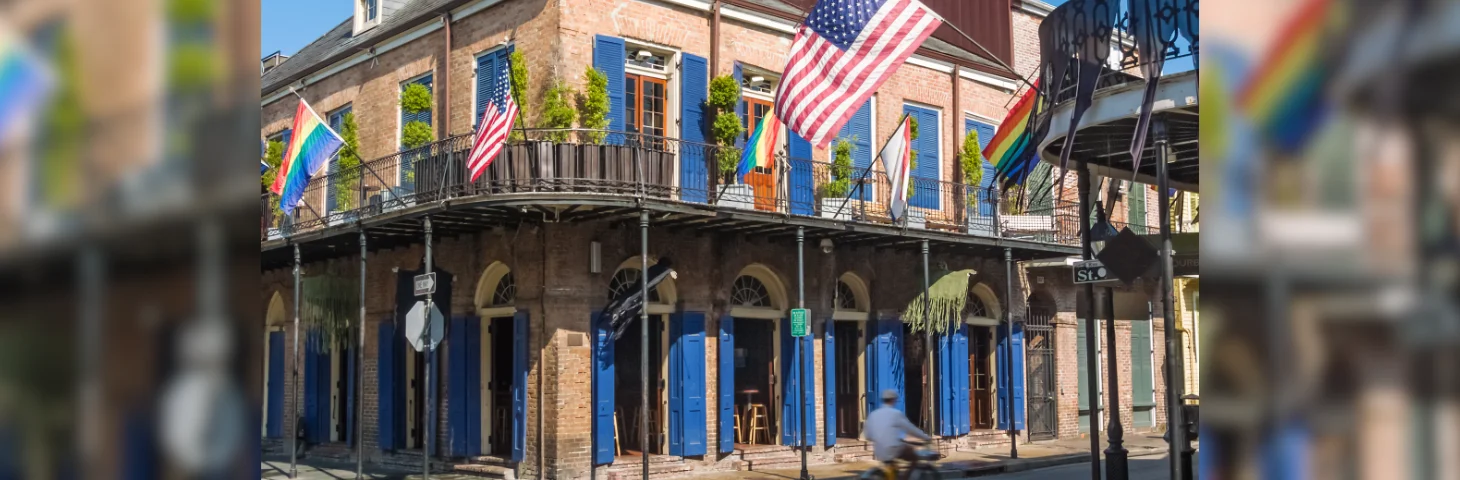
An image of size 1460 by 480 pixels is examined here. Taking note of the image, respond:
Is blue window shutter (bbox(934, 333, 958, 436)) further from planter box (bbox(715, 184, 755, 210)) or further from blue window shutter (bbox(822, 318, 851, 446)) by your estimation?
planter box (bbox(715, 184, 755, 210))

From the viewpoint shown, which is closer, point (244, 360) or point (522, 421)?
point (244, 360)

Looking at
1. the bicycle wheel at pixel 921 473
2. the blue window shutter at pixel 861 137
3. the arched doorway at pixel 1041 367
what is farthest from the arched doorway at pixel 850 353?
the bicycle wheel at pixel 921 473

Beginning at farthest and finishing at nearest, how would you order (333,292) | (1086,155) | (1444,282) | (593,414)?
1. (333,292)
2. (593,414)
3. (1086,155)
4. (1444,282)

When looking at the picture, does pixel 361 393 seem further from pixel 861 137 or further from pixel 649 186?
pixel 861 137

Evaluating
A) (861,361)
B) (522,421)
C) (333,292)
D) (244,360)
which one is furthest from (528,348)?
(244,360)

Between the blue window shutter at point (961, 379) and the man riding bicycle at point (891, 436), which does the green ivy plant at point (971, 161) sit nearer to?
the blue window shutter at point (961, 379)

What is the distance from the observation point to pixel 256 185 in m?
1.43

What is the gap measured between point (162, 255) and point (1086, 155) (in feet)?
30.3

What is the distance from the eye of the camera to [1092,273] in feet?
32.9

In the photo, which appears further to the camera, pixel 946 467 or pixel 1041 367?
pixel 1041 367

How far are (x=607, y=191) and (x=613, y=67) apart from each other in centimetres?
214

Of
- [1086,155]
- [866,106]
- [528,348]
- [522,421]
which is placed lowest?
[522,421]

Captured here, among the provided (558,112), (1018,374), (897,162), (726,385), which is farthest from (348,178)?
(1018,374)

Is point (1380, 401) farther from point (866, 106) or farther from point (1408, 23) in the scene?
point (866, 106)
